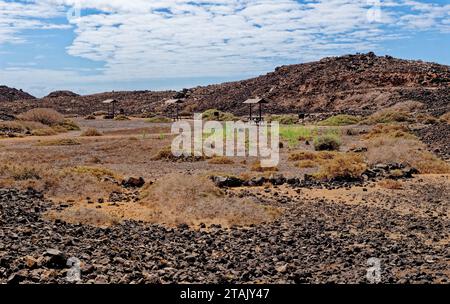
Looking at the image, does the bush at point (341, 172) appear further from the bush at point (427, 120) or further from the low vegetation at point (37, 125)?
the low vegetation at point (37, 125)

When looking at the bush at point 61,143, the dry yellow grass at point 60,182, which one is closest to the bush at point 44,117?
the bush at point 61,143

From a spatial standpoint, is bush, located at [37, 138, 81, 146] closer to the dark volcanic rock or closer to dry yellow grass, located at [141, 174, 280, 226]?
dry yellow grass, located at [141, 174, 280, 226]

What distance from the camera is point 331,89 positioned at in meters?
65.9

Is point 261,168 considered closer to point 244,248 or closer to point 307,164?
point 307,164

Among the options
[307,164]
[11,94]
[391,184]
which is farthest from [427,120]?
[11,94]

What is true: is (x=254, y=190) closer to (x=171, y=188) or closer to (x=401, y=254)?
(x=171, y=188)

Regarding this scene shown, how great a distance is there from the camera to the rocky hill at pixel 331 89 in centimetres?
5458

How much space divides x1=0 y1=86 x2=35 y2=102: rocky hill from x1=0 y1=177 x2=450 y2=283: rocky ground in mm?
101173

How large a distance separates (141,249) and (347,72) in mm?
64463

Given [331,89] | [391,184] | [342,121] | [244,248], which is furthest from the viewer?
[331,89]

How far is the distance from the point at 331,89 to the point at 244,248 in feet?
194

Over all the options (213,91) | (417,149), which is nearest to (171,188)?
(417,149)

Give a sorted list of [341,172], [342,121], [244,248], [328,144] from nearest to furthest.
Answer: [244,248] < [341,172] < [328,144] < [342,121]
